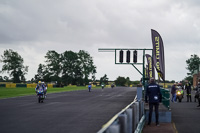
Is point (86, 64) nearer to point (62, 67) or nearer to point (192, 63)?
point (62, 67)

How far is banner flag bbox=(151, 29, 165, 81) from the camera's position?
1516 centimetres

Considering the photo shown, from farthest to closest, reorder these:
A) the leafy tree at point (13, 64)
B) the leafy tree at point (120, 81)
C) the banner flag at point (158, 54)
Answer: the leafy tree at point (120, 81) → the leafy tree at point (13, 64) → the banner flag at point (158, 54)

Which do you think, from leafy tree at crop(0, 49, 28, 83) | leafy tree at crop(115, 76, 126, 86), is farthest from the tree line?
leafy tree at crop(115, 76, 126, 86)

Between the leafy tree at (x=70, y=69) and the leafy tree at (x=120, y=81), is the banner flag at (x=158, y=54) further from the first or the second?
the leafy tree at (x=120, y=81)

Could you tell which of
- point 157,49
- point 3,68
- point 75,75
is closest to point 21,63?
point 3,68

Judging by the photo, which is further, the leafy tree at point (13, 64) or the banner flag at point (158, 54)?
the leafy tree at point (13, 64)

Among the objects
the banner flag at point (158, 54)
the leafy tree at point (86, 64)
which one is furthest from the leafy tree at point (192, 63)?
the banner flag at point (158, 54)

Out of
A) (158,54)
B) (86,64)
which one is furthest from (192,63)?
(158,54)

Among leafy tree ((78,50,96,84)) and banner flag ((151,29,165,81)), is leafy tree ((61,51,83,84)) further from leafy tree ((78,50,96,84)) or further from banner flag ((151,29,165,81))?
banner flag ((151,29,165,81))

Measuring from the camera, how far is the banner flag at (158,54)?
15157 millimetres

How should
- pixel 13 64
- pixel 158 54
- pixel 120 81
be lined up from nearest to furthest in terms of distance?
pixel 158 54
pixel 13 64
pixel 120 81

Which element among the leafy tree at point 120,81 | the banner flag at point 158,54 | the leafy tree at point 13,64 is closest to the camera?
the banner flag at point 158,54

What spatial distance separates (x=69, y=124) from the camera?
10008 mm

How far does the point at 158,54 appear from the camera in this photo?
51.0 feet
